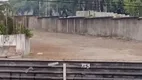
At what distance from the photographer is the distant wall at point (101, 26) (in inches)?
772

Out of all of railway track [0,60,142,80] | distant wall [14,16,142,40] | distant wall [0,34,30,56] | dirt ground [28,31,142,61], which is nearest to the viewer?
railway track [0,60,142,80]

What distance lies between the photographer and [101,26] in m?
22.1

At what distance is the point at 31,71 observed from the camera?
789 centimetres

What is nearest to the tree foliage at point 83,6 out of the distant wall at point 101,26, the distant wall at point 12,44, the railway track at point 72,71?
the distant wall at point 101,26

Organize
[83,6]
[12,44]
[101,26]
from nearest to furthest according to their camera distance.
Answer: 1. [12,44]
2. [101,26]
3. [83,6]

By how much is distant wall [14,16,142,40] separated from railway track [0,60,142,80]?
11480 mm

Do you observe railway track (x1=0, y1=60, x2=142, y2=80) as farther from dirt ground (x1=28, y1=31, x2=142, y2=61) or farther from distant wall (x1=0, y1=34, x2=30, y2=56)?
distant wall (x1=0, y1=34, x2=30, y2=56)

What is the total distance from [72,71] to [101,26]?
1445 cm

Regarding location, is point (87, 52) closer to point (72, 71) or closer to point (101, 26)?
point (72, 71)

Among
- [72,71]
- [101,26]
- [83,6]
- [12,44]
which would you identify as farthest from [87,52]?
[83,6]

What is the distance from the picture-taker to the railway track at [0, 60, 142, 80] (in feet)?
25.9

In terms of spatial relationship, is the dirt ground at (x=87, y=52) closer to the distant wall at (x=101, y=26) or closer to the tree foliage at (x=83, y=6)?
the distant wall at (x=101, y=26)

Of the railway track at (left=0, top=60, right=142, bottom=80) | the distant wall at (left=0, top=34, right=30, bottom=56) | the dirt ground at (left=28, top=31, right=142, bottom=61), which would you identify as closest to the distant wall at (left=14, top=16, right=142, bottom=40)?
the dirt ground at (left=28, top=31, right=142, bottom=61)

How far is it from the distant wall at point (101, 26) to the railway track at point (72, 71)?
452 inches
